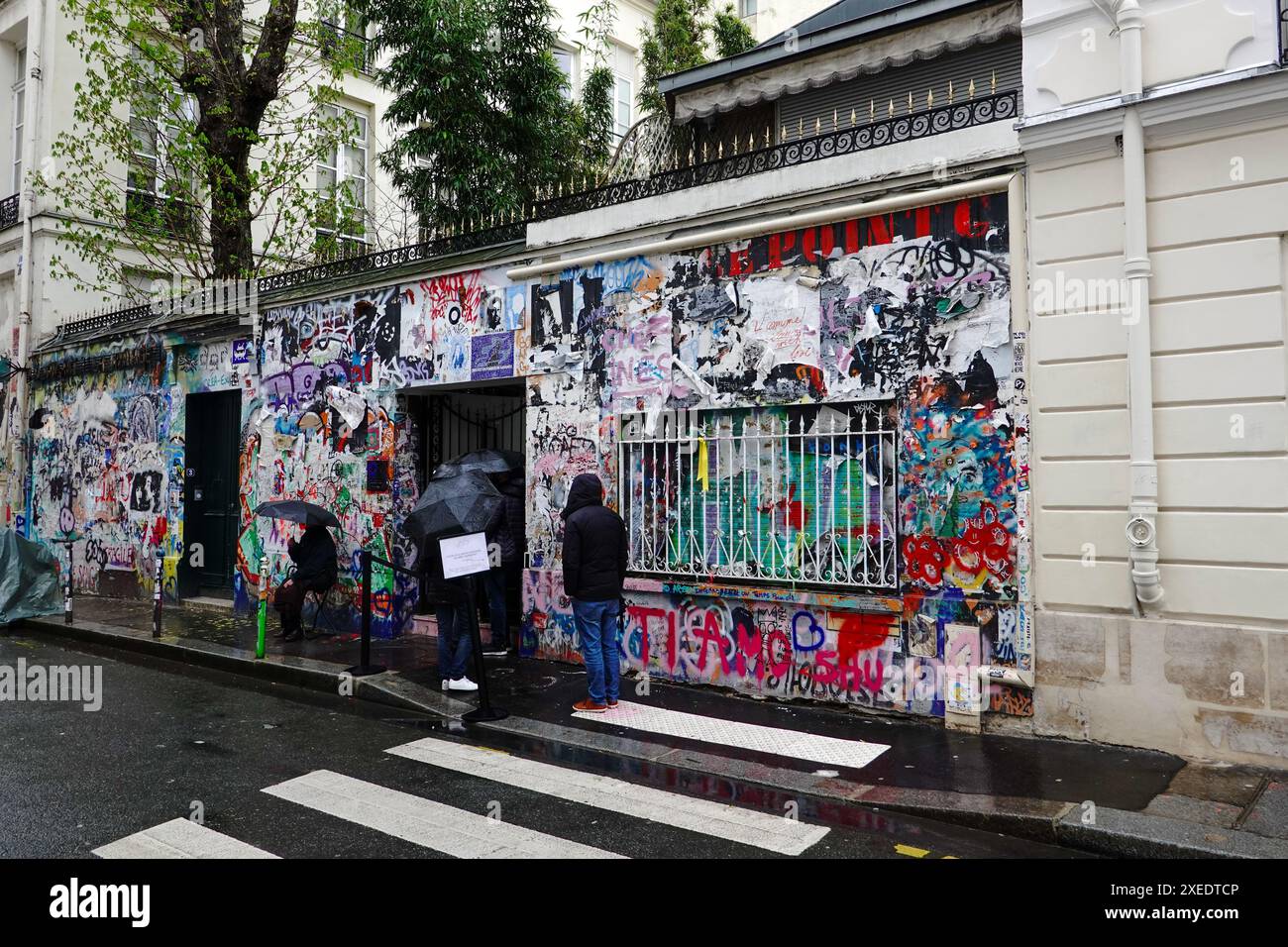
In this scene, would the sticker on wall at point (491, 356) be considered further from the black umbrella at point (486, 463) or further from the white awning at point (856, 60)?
the white awning at point (856, 60)

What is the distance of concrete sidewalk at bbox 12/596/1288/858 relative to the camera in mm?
4738

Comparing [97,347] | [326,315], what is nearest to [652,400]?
[326,315]

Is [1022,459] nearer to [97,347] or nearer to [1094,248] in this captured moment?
[1094,248]

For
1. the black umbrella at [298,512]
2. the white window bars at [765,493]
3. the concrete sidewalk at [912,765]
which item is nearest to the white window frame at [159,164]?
the black umbrella at [298,512]

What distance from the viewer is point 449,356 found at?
33.0ft

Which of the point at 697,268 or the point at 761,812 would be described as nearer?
the point at 761,812

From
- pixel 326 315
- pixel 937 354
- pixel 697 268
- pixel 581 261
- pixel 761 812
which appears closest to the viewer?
pixel 761 812

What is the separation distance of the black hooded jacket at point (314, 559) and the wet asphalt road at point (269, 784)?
230 centimetres

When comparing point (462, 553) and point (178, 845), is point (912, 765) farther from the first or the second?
point (178, 845)

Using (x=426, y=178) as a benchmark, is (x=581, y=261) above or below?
below

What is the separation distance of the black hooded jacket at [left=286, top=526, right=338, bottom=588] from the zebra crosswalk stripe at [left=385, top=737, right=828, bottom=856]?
435cm

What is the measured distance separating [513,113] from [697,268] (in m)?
8.66

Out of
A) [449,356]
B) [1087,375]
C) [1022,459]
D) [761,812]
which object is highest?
[449,356]

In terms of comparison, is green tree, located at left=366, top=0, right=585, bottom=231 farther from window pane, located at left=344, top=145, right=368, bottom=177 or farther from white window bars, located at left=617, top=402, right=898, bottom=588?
white window bars, located at left=617, top=402, right=898, bottom=588
